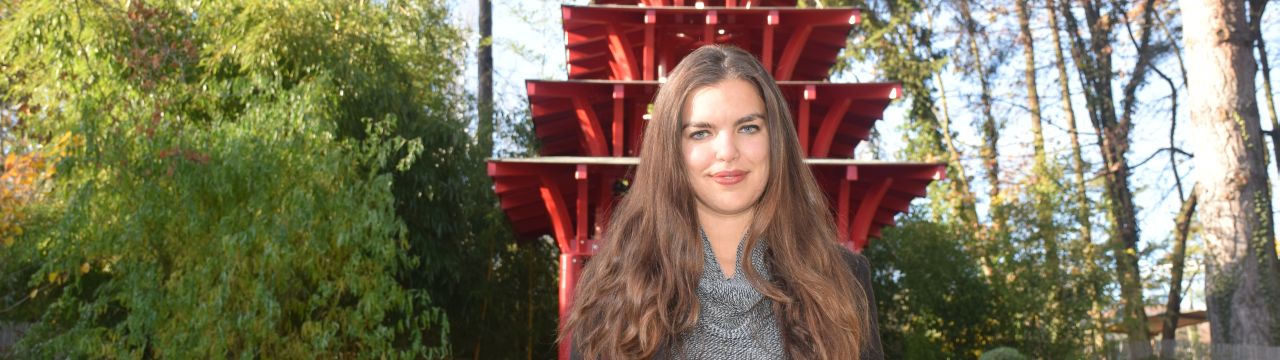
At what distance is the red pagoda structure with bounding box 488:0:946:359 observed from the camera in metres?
12.3

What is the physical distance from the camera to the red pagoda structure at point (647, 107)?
12328 mm

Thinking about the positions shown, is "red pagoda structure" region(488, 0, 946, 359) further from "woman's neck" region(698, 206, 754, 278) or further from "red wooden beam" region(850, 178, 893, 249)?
"woman's neck" region(698, 206, 754, 278)

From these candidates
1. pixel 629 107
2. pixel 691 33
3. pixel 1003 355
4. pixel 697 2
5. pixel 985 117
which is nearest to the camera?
pixel 629 107

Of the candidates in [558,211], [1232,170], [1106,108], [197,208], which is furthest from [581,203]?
[1106,108]

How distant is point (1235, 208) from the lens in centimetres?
1533

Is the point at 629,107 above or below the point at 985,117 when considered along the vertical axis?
below

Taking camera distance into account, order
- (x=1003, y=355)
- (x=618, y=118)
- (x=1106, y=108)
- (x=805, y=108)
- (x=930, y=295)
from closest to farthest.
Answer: (x=618, y=118)
(x=805, y=108)
(x=1003, y=355)
(x=930, y=295)
(x=1106, y=108)

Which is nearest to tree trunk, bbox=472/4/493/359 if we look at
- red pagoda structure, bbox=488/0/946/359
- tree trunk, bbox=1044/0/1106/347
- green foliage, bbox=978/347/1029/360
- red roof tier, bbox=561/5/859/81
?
red pagoda structure, bbox=488/0/946/359

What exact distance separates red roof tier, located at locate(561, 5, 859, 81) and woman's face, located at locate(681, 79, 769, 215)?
431 inches

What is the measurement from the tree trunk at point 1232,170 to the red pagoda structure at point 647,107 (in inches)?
157

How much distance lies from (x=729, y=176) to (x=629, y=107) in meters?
11.8

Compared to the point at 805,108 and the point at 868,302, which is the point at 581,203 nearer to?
the point at 805,108

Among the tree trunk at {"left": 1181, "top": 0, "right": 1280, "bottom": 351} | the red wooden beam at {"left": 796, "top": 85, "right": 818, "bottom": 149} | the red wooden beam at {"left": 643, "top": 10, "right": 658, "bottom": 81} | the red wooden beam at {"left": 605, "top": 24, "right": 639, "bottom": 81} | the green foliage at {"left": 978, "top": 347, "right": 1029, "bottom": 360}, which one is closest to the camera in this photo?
the red wooden beam at {"left": 796, "top": 85, "right": 818, "bottom": 149}

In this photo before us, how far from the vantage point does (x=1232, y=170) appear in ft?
49.6
